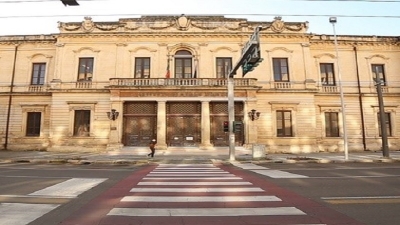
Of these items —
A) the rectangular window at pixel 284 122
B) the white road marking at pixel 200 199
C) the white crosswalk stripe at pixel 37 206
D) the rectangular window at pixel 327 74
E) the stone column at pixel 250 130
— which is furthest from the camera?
the rectangular window at pixel 327 74

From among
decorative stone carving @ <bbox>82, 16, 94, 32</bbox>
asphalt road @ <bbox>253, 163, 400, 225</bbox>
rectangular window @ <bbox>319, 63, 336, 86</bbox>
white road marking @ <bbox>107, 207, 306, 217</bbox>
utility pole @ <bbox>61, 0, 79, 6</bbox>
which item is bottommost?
asphalt road @ <bbox>253, 163, 400, 225</bbox>

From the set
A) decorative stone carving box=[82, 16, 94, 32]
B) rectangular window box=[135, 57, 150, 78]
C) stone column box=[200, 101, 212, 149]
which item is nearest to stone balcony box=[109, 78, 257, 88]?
stone column box=[200, 101, 212, 149]

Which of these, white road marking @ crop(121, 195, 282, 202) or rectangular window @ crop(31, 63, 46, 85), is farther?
rectangular window @ crop(31, 63, 46, 85)

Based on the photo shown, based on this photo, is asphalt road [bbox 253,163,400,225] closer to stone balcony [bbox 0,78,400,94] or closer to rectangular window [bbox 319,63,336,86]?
stone balcony [bbox 0,78,400,94]

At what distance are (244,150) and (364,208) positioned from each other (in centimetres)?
1882

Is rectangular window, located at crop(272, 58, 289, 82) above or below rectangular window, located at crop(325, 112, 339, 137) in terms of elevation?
above

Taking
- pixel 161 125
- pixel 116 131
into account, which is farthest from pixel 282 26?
pixel 116 131

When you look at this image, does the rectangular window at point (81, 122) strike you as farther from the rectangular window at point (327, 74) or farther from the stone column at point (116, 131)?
the rectangular window at point (327, 74)

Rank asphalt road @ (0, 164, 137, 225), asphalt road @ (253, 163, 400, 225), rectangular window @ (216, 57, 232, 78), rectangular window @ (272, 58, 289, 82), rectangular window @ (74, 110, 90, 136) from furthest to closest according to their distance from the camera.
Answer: rectangular window @ (272, 58, 289, 82) → rectangular window @ (216, 57, 232, 78) → rectangular window @ (74, 110, 90, 136) → asphalt road @ (253, 163, 400, 225) → asphalt road @ (0, 164, 137, 225)

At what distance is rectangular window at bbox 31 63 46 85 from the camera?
29.3 m

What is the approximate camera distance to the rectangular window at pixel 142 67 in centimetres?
2783

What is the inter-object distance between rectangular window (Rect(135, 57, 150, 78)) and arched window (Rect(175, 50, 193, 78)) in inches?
122

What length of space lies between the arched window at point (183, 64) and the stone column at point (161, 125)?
4468 mm

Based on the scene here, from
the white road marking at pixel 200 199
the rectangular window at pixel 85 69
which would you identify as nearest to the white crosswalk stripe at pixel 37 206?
the white road marking at pixel 200 199
